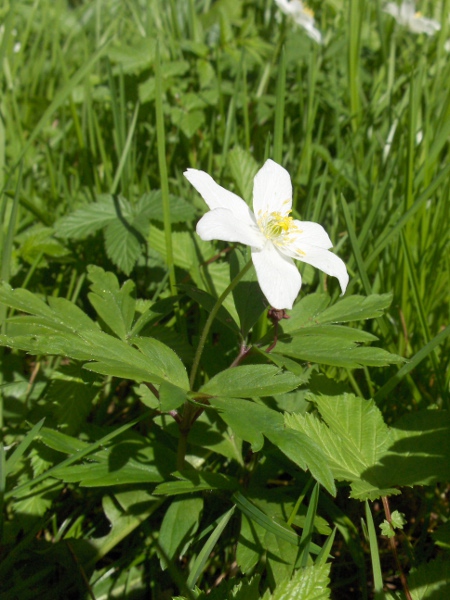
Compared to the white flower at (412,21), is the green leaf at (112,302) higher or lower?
lower

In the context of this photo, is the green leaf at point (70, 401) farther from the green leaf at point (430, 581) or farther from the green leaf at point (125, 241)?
the green leaf at point (430, 581)

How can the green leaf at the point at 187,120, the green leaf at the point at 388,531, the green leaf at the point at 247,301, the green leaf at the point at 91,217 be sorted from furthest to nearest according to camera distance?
the green leaf at the point at 187,120
the green leaf at the point at 91,217
the green leaf at the point at 247,301
the green leaf at the point at 388,531

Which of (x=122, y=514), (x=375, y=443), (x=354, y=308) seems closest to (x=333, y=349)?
(x=354, y=308)

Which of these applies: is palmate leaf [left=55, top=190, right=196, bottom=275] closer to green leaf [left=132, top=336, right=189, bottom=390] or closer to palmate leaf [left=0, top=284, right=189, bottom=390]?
palmate leaf [left=0, top=284, right=189, bottom=390]

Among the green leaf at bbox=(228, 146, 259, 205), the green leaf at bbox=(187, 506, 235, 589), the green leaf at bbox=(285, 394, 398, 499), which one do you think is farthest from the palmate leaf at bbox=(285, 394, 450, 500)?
the green leaf at bbox=(228, 146, 259, 205)

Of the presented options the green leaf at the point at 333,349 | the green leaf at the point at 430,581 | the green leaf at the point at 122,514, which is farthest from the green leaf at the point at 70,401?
the green leaf at the point at 430,581

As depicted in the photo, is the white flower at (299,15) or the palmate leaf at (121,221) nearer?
the palmate leaf at (121,221)

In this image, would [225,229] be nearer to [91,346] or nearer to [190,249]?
[91,346]

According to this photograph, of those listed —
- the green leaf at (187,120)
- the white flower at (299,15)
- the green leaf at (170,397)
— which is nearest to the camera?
the green leaf at (170,397)
